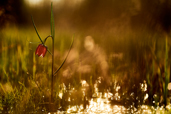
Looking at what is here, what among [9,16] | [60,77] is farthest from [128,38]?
[9,16]

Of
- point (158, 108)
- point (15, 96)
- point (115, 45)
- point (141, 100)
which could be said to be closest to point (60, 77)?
point (15, 96)

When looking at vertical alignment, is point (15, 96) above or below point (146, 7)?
below

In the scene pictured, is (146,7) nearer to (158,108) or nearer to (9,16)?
(158,108)

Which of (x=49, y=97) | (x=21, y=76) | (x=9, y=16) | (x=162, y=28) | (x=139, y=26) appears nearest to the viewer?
(x=49, y=97)

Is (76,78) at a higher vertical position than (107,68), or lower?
lower

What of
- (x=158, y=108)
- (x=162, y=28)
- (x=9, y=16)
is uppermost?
(x=9, y=16)

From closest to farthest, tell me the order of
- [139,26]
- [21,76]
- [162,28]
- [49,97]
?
[49,97] → [21,76] → [162,28] → [139,26]

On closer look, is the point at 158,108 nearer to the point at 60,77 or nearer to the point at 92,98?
the point at 92,98

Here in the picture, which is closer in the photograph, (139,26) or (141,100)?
(141,100)

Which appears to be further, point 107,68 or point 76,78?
point 107,68
